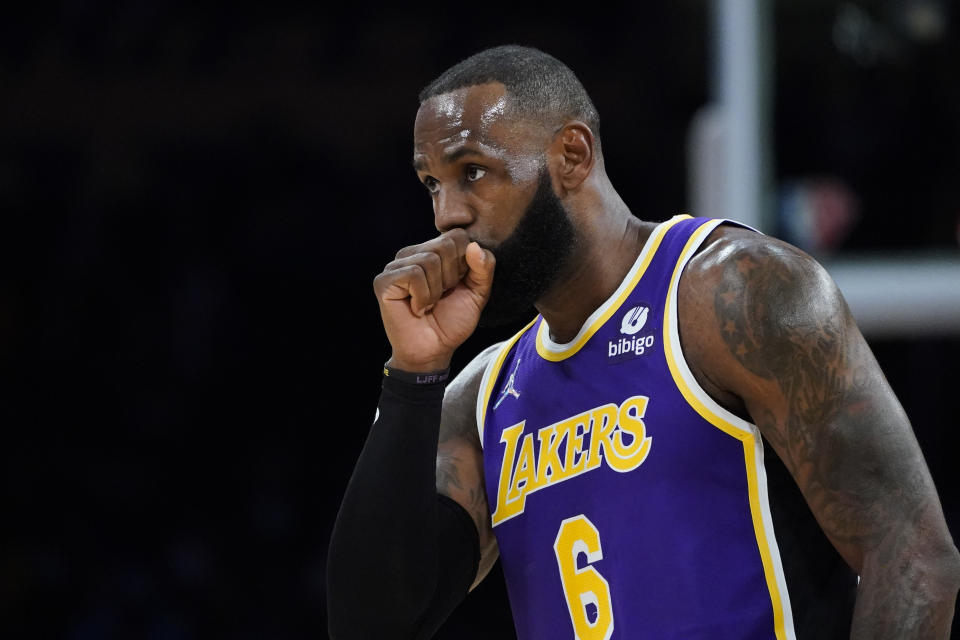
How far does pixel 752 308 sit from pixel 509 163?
0.58 meters

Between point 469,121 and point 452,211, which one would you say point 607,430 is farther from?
point 469,121

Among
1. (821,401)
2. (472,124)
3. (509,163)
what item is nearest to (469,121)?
(472,124)

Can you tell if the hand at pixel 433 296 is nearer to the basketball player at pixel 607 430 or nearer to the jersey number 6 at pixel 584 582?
the basketball player at pixel 607 430

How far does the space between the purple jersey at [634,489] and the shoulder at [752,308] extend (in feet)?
0.15

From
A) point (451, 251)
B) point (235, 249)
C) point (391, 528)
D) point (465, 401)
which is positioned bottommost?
point (235, 249)

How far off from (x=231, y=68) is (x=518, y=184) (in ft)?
16.8

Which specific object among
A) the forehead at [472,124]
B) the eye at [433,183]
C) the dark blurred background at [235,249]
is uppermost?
the forehead at [472,124]

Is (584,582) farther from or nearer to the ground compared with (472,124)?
nearer to the ground

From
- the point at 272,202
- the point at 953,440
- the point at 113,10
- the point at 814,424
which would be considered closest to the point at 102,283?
the point at 272,202

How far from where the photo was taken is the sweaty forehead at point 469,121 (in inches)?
94.2

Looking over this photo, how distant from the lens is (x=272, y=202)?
7.04 m

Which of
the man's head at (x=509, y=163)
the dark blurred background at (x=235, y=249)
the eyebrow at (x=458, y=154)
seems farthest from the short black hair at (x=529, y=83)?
the dark blurred background at (x=235, y=249)

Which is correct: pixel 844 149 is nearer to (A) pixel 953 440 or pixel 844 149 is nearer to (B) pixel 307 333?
(A) pixel 953 440

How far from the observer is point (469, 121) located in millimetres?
2400
